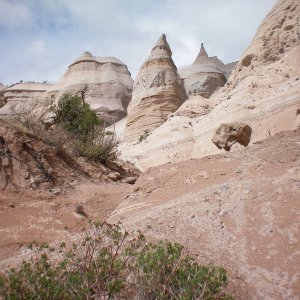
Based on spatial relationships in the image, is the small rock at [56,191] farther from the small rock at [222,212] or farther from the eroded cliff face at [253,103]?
the eroded cliff face at [253,103]

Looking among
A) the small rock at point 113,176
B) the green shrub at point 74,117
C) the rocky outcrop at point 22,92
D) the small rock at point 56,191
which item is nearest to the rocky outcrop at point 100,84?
the rocky outcrop at point 22,92

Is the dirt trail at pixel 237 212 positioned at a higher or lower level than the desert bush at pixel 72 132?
lower

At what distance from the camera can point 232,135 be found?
38.0 ft

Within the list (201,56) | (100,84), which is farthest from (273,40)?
(100,84)

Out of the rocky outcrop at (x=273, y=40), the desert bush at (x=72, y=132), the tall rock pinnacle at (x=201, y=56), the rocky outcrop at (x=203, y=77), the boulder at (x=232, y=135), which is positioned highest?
the tall rock pinnacle at (x=201, y=56)

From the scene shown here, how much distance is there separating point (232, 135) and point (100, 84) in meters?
28.7

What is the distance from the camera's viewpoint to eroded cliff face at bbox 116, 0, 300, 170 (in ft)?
42.7

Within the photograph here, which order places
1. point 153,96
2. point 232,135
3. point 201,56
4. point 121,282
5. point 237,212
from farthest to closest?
1. point 201,56
2. point 153,96
3. point 232,135
4. point 237,212
5. point 121,282

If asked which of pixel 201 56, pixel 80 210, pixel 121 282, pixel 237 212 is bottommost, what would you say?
pixel 121 282

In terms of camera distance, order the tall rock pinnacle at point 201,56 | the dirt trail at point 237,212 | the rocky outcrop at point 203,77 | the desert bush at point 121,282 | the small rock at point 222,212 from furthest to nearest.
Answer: the tall rock pinnacle at point 201,56 < the rocky outcrop at point 203,77 < the small rock at point 222,212 < the dirt trail at point 237,212 < the desert bush at point 121,282

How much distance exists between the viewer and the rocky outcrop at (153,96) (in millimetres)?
24406

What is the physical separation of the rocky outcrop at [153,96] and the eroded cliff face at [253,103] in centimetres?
436

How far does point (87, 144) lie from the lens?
11562 mm

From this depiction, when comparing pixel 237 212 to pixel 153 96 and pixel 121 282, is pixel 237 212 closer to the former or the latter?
pixel 121 282
